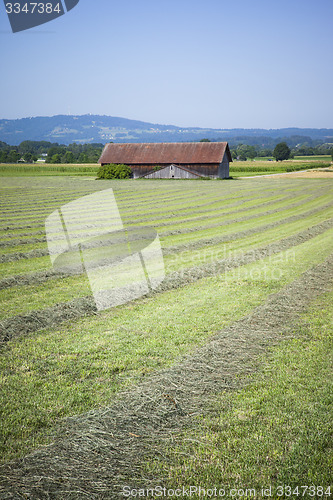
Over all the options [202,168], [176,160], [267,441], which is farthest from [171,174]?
[267,441]

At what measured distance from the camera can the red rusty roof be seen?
61.6m

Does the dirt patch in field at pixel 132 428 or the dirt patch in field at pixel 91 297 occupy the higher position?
the dirt patch in field at pixel 91 297

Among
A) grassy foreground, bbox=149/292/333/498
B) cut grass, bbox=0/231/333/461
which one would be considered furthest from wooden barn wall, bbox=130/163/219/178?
grassy foreground, bbox=149/292/333/498

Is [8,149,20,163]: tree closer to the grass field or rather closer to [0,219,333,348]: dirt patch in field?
[0,219,333,348]: dirt patch in field

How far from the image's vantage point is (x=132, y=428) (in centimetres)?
436

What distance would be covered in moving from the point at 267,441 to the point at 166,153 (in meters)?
63.1

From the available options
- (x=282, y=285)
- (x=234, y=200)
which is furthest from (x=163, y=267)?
(x=234, y=200)

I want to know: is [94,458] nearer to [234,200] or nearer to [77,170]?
[234,200]

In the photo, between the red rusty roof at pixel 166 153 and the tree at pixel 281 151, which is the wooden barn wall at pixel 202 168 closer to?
the red rusty roof at pixel 166 153

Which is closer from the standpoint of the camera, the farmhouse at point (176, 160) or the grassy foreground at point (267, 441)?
the grassy foreground at point (267, 441)

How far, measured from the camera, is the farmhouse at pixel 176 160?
61312mm

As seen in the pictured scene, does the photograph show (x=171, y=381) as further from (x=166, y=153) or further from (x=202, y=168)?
(x=166, y=153)

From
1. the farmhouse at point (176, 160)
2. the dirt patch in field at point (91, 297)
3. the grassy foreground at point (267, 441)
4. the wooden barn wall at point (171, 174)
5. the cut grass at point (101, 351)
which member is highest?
the farmhouse at point (176, 160)

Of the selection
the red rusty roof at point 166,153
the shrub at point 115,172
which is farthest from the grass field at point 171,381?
the shrub at point 115,172
